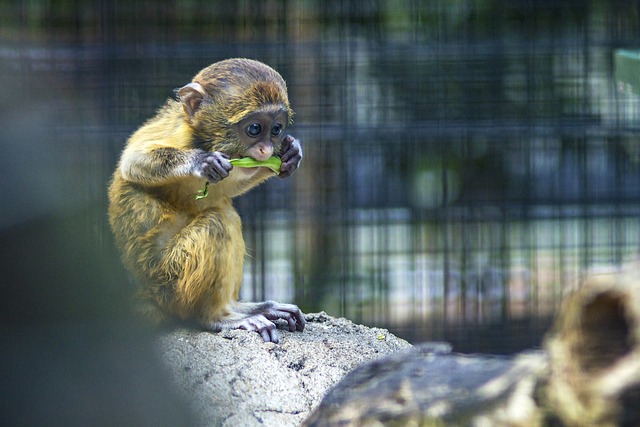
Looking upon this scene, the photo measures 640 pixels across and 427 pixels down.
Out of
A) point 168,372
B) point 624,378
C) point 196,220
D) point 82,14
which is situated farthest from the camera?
point 82,14

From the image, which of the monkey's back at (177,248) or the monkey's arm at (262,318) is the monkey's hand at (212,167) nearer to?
the monkey's back at (177,248)

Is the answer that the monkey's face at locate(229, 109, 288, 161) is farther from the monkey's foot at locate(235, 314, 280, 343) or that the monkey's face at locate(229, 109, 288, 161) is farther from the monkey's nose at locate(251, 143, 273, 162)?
the monkey's foot at locate(235, 314, 280, 343)

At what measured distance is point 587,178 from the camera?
481cm

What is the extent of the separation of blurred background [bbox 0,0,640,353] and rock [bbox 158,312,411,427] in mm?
1864

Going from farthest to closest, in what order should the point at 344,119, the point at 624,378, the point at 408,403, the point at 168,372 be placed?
the point at 344,119 → the point at 168,372 → the point at 408,403 → the point at 624,378

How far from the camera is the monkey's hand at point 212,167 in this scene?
269 cm

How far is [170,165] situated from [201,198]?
0.20m

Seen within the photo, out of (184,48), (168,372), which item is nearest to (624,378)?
(168,372)

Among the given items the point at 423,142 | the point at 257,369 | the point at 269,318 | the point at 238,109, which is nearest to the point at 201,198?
the point at 238,109

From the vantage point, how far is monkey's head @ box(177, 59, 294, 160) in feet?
9.51

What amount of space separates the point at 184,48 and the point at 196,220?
1800 mm

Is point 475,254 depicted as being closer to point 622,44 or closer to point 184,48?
point 622,44

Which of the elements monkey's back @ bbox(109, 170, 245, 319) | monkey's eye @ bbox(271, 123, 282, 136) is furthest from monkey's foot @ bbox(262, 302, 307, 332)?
monkey's eye @ bbox(271, 123, 282, 136)

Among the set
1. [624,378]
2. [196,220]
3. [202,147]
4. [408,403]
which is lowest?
[408,403]
